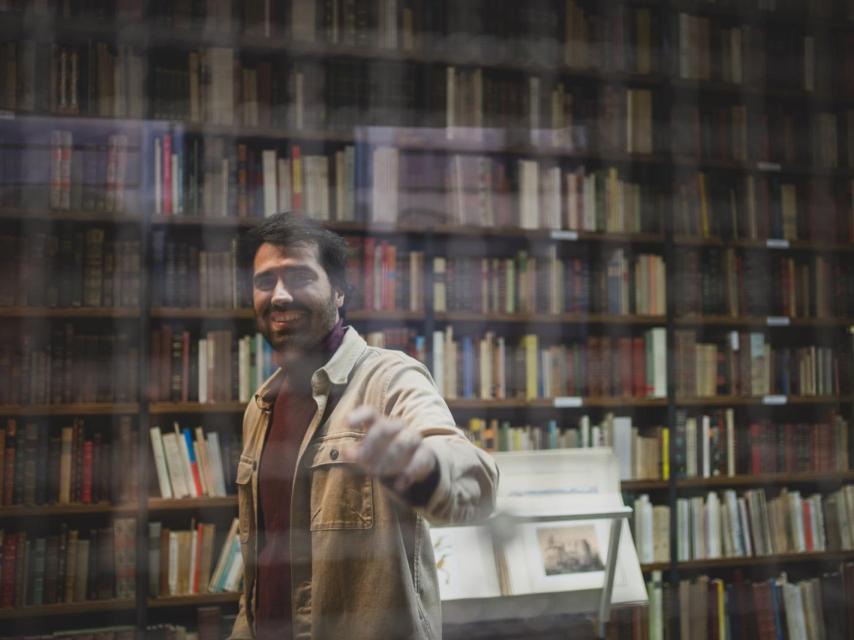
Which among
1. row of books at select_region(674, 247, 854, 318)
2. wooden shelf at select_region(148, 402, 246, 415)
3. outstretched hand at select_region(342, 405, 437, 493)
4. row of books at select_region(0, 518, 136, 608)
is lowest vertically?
row of books at select_region(0, 518, 136, 608)

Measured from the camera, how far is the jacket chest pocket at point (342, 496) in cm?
76

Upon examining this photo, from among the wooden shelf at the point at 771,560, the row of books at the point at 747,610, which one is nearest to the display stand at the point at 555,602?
the row of books at the point at 747,610

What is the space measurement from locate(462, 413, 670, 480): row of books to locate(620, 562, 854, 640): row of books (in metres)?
0.26

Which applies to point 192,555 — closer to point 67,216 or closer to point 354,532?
point 67,216

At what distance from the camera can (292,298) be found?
0.76 meters

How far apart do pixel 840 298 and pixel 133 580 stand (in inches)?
55.8

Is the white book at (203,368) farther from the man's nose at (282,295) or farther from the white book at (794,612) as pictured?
the white book at (794,612)

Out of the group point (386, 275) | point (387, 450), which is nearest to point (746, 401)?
point (386, 275)

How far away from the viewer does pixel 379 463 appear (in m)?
0.41

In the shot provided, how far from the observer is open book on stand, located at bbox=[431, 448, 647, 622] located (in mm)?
1172

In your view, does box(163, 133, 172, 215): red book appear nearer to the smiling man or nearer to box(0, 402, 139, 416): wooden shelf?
box(0, 402, 139, 416): wooden shelf

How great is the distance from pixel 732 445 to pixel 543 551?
2.65 ft

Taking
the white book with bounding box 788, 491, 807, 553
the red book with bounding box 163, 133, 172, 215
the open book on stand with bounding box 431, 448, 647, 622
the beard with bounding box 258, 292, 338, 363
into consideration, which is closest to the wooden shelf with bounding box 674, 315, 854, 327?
the white book with bounding box 788, 491, 807, 553

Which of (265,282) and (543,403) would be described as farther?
(543,403)
